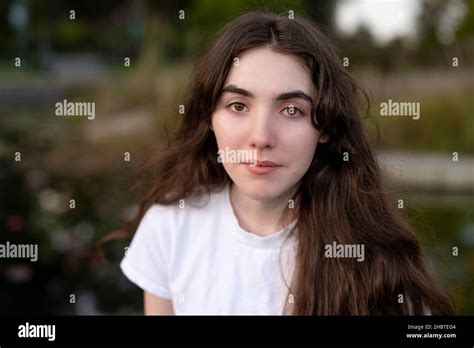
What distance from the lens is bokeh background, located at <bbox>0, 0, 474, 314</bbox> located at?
8.73 feet

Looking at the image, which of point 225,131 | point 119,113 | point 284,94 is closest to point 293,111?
point 284,94

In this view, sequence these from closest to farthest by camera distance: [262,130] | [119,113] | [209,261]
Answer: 1. [262,130]
2. [209,261]
3. [119,113]

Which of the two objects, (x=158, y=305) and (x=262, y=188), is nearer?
(x=262, y=188)

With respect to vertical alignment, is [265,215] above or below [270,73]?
below

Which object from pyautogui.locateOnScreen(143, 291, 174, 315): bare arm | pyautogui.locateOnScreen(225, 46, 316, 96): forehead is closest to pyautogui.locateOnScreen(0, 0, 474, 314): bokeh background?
pyautogui.locateOnScreen(143, 291, 174, 315): bare arm

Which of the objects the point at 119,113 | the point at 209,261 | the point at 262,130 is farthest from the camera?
the point at 119,113

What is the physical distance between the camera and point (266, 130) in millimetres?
1388

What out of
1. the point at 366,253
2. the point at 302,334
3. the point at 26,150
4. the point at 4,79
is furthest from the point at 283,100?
the point at 4,79

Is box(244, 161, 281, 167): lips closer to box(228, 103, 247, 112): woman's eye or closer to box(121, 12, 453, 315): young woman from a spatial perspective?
box(121, 12, 453, 315): young woman

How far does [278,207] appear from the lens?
1511mm

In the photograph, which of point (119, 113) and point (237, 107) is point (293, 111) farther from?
point (119, 113)

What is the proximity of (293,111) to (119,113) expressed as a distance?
2.28 m

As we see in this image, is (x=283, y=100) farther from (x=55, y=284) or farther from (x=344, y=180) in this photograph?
(x=55, y=284)

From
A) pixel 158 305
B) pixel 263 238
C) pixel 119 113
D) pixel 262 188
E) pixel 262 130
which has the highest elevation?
pixel 119 113
